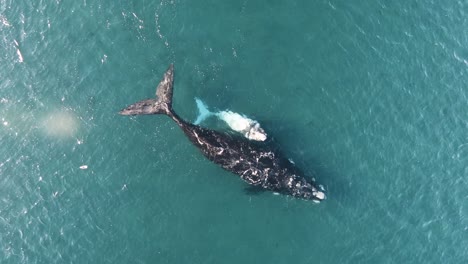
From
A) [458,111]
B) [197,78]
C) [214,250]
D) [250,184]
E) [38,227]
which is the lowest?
[38,227]

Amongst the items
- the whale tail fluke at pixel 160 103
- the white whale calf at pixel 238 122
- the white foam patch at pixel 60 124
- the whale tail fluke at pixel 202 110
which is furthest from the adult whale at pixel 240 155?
the white foam patch at pixel 60 124

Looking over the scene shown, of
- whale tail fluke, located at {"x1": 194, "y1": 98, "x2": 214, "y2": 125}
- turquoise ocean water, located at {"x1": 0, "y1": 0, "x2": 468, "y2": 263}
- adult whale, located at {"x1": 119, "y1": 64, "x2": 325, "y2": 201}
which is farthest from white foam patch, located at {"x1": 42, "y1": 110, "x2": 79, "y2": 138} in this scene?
whale tail fluke, located at {"x1": 194, "y1": 98, "x2": 214, "y2": 125}

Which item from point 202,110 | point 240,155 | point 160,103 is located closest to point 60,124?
point 160,103

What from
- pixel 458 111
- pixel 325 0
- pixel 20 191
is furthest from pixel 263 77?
pixel 20 191

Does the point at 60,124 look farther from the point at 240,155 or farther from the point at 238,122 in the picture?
the point at 240,155

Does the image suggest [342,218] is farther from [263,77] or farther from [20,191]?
[20,191]

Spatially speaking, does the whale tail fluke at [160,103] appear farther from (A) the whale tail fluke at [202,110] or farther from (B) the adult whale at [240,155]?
(A) the whale tail fluke at [202,110]
